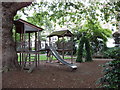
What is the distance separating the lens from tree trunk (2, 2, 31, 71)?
834cm

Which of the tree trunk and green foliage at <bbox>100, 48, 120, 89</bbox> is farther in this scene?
the tree trunk

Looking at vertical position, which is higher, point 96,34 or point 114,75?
point 96,34

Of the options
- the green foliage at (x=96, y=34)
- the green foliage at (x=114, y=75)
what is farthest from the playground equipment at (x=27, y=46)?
the green foliage at (x=96, y=34)

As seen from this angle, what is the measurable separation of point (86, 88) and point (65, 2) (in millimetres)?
7655

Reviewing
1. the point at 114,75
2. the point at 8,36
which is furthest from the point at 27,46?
the point at 114,75

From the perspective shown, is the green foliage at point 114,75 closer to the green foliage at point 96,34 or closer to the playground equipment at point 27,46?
the playground equipment at point 27,46

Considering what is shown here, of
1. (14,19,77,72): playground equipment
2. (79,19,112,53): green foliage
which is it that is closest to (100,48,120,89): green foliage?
(14,19,77,72): playground equipment

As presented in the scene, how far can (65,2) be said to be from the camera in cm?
1139

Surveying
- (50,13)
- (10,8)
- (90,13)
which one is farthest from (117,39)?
(10,8)

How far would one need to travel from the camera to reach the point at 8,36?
28.4 feet

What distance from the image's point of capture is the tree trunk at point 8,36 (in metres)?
8.34

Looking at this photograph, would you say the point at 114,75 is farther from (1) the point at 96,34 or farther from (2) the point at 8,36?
(1) the point at 96,34

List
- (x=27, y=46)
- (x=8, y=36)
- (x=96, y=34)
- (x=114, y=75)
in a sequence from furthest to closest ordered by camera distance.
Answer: (x=96, y=34) < (x=27, y=46) < (x=8, y=36) < (x=114, y=75)

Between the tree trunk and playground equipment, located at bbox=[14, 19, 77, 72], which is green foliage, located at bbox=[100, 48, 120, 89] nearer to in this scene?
playground equipment, located at bbox=[14, 19, 77, 72]
